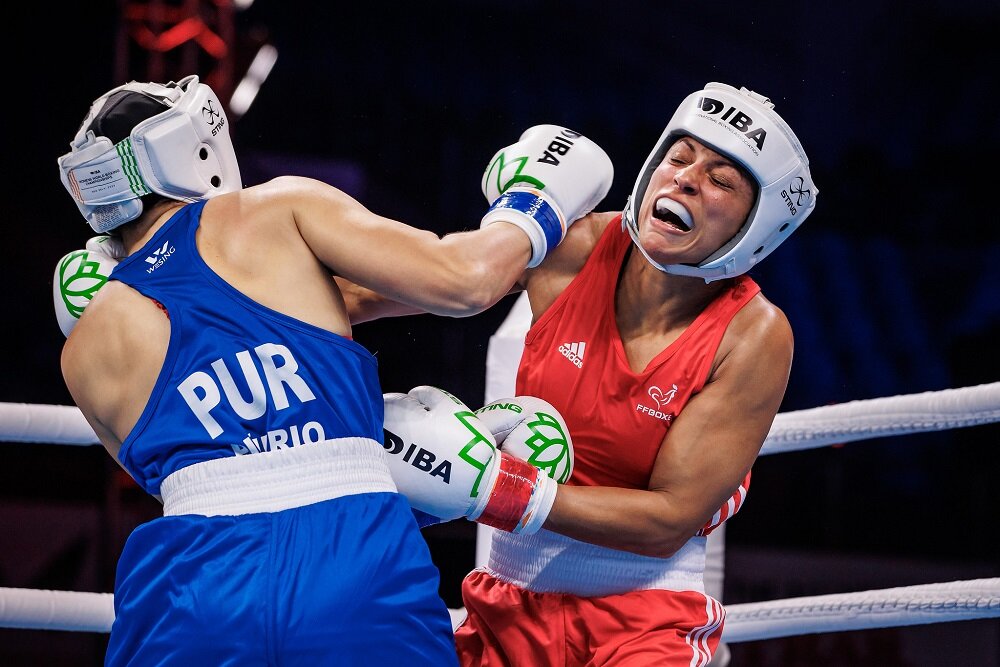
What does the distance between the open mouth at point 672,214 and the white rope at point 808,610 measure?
1074mm

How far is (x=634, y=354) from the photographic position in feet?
6.92

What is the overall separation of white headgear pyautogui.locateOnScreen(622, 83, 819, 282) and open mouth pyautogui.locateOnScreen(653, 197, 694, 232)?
0.17 ft

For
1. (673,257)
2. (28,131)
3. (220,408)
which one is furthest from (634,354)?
(28,131)

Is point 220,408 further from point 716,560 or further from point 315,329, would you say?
point 716,560

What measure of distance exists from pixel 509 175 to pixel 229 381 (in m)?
0.73

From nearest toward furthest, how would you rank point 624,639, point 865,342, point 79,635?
point 624,639, point 79,635, point 865,342

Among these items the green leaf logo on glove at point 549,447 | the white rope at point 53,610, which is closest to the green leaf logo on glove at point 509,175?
the green leaf logo on glove at point 549,447

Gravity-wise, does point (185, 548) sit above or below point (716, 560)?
above

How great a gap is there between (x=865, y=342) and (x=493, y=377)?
5.40 metres

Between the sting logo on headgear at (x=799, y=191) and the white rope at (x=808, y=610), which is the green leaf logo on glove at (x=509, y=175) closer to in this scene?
the sting logo on headgear at (x=799, y=191)

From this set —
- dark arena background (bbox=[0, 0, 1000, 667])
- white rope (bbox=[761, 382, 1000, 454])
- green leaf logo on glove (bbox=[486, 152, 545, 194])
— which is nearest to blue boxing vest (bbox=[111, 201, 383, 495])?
green leaf logo on glove (bbox=[486, 152, 545, 194])

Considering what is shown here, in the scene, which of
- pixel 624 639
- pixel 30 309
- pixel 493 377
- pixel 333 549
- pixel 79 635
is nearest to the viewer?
pixel 333 549

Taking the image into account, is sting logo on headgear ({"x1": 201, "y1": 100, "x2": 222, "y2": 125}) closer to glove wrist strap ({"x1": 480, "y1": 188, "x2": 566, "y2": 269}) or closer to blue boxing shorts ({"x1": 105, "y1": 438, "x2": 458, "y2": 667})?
glove wrist strap ({"x1": 480, "y1": 188, "x2": 566, "y2": 269})

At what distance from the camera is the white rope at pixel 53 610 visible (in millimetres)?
2283
